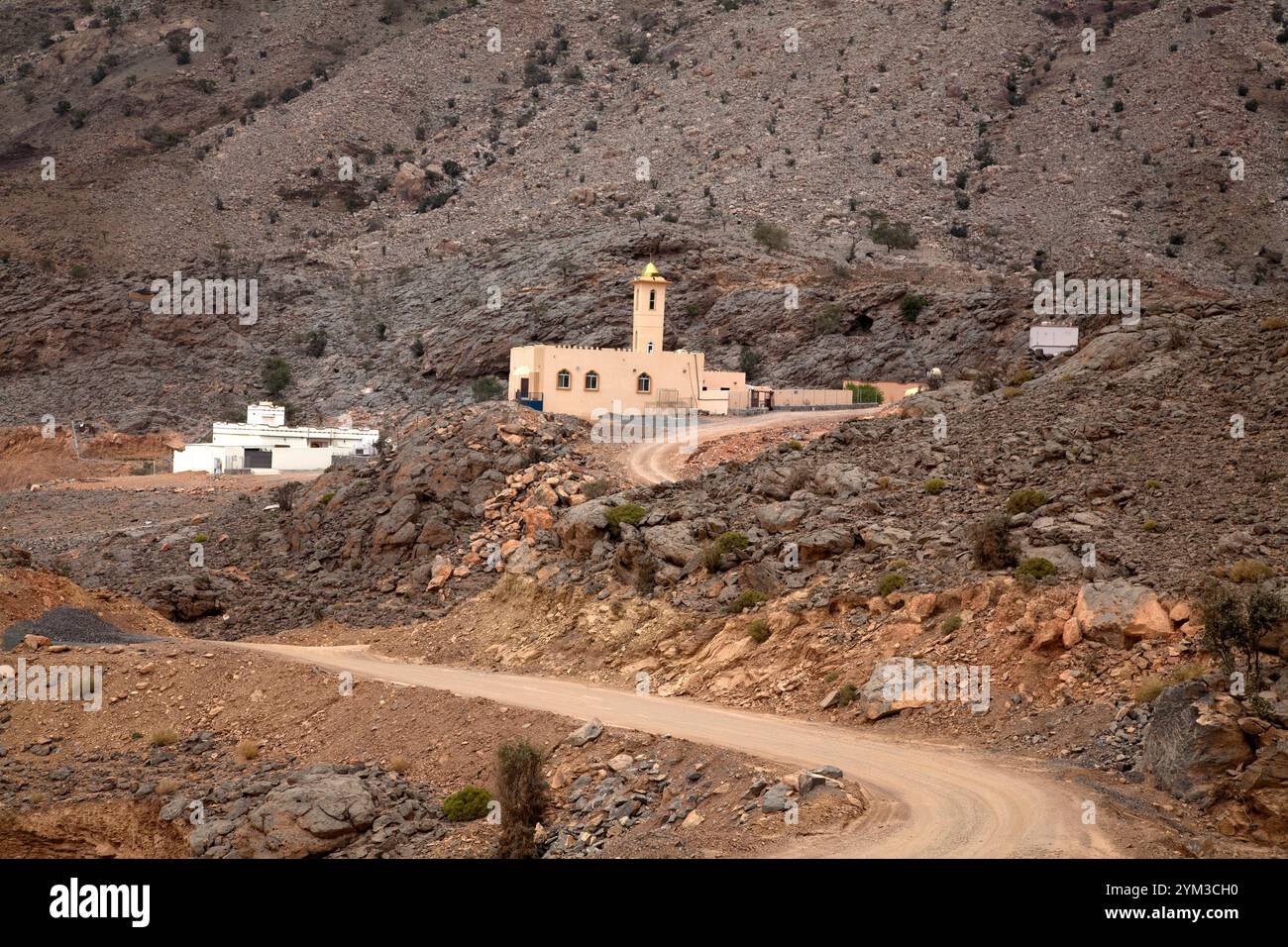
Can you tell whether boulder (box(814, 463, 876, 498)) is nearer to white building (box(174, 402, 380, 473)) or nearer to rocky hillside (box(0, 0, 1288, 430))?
rocky hillside (box(0, 0, 1288, 430))

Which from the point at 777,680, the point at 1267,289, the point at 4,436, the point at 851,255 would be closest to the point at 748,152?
the point at 851,255

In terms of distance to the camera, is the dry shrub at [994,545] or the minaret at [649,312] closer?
the dry shrub at [994,545]

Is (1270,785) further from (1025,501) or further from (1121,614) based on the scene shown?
(1025,501)

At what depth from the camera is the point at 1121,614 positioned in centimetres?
2420

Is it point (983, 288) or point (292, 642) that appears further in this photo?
point (983, 288)

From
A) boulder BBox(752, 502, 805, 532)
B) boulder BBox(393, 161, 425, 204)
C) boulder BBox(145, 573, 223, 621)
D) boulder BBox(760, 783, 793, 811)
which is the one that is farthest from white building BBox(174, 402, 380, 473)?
boulder BBox(760, 783, 793, 811)

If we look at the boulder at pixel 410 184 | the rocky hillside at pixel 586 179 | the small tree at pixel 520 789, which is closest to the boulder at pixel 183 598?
the small tree at pixel 520 789

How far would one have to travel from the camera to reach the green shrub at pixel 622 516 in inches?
1441

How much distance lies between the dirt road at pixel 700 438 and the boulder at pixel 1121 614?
17683 millimetres

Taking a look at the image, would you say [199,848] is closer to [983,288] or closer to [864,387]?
[864,387]

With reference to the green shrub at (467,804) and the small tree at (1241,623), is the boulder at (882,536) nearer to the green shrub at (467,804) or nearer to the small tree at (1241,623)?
the small tree at (1241,623)

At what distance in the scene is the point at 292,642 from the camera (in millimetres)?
38500

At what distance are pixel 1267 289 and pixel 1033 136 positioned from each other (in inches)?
1013

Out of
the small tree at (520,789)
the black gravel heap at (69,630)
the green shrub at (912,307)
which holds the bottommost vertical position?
the small tree at (520,789)
